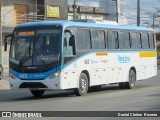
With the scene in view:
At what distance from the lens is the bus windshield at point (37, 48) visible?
20562mm

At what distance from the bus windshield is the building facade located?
21.2m

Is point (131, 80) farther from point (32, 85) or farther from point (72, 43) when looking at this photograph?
point (32, 85)

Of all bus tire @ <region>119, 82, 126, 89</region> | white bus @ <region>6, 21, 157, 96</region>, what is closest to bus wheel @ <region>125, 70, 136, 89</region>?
bus tire @ <region>119, 82, 126, 89</region>

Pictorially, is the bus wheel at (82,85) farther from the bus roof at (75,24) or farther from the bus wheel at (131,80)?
the bus wheel at (131,80)

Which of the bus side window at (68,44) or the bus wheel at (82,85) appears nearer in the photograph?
the bus side window at (68,44)

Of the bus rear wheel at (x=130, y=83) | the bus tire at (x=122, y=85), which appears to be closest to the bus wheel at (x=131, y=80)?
the bus rear wheel at (x=130, y=83)

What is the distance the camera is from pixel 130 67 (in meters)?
26.4

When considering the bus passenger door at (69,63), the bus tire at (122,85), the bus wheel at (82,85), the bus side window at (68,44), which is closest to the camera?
the bus passenger door at (69,63)

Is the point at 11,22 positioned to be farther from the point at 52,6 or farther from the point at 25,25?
the point at 25,25

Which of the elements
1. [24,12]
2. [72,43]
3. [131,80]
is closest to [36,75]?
[72,43]

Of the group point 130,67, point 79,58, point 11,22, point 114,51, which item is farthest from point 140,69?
point 11,22

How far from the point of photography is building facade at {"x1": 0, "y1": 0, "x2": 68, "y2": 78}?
144 ft

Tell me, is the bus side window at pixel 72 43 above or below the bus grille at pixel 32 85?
above

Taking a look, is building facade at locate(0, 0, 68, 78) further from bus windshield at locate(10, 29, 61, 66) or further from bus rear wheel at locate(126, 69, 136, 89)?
bus windshield at locate(10, 29, 61, 66)
